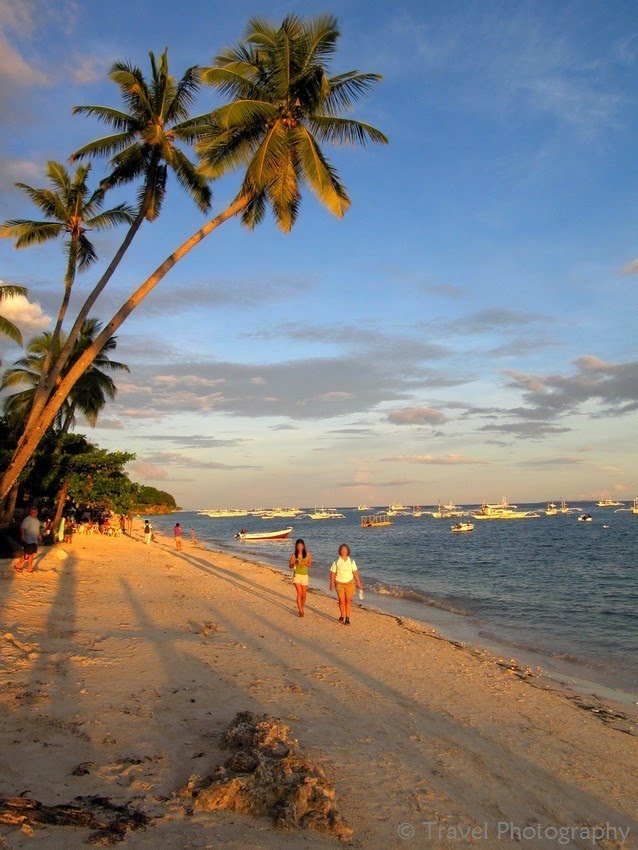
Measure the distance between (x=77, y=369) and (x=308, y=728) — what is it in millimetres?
10130

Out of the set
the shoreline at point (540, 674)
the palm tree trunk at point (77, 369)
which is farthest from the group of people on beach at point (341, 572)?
the palm tree trunk at point (77, 369)

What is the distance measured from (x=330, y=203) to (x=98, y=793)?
13.8 meters

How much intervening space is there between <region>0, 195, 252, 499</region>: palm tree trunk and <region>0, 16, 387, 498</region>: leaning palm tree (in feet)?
0.11

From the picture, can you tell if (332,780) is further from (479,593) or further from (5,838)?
(479,593)

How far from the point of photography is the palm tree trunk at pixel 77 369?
41.2 feet

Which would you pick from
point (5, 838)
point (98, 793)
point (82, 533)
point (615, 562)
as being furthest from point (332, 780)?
point (615, 562)

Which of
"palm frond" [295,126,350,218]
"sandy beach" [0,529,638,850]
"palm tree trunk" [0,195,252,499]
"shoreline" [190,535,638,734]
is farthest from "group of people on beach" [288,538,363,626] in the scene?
"palm frond" [295,126,350,218]

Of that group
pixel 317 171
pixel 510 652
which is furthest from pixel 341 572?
pixel 317 171

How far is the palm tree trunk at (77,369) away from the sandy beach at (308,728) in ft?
9.81

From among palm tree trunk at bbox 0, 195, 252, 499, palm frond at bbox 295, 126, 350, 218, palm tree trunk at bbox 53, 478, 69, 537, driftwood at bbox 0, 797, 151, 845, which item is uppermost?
palm frond at bbox 295, 126, 350, 218

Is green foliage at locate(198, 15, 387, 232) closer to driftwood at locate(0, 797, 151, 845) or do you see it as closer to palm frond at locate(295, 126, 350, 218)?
palm frond at locate(295, 126, 350, 218)

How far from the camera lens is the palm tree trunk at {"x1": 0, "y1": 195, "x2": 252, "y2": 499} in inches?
495

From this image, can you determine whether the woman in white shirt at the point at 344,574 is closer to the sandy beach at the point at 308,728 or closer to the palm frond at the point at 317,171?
the sandy beach at the point at 308,728

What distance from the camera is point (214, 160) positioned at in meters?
15.1
